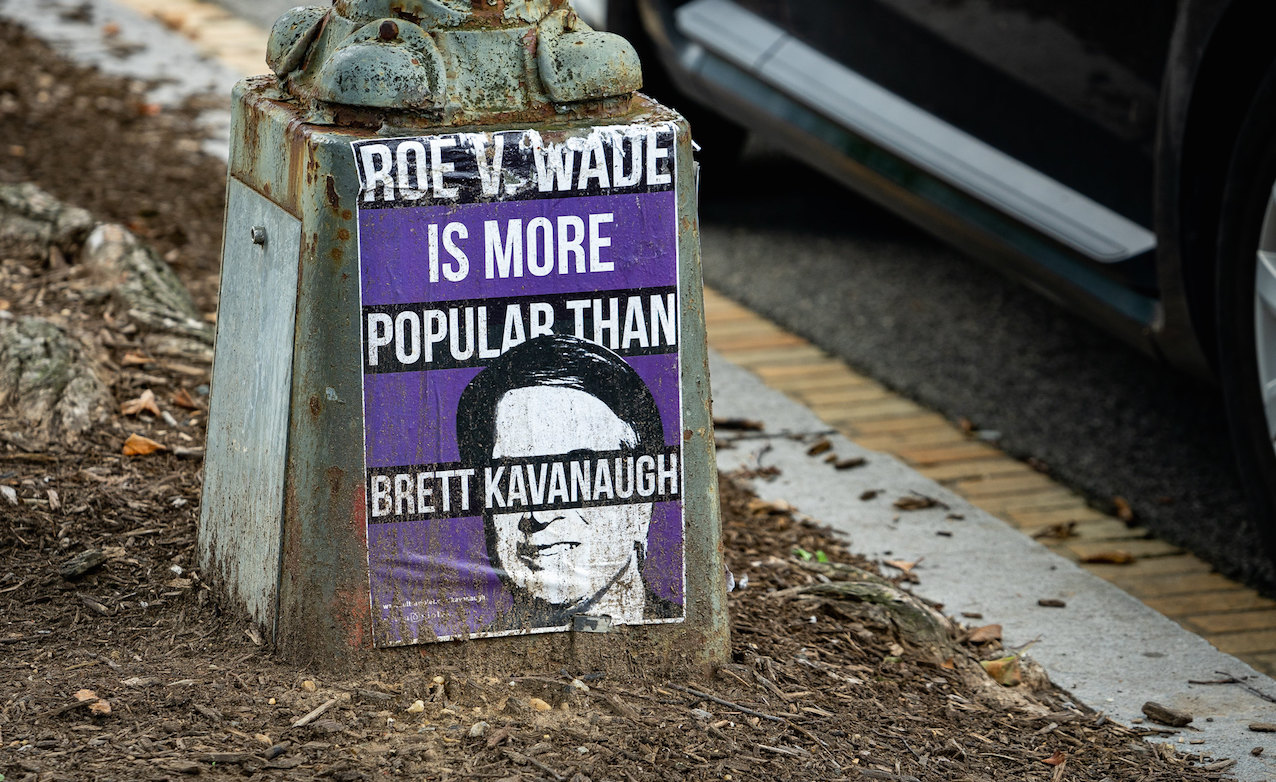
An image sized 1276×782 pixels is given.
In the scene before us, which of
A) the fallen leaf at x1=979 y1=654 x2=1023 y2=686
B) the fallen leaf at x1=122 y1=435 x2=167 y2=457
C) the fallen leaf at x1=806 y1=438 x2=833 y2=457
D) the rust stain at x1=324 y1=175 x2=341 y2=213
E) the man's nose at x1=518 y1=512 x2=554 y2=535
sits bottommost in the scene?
the fallen leaf at x1=979 y1=654 x2=1023 y2=686

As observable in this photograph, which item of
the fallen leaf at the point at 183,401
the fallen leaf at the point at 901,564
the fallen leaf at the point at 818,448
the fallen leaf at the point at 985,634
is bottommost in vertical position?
the fallen leaf at the point at 985,634

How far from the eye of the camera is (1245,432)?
325 centimetres

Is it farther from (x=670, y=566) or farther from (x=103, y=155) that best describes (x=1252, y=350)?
(x=103, y=155)

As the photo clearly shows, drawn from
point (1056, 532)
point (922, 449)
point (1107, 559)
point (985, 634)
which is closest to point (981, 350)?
point (922, 449)

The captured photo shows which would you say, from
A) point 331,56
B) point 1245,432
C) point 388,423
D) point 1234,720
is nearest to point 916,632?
point 1234,720

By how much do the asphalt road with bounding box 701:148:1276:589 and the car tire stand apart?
0.54m

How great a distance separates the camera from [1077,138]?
3729mm

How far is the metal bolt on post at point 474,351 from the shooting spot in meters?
2.37

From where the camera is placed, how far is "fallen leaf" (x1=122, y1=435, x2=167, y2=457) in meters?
3.38

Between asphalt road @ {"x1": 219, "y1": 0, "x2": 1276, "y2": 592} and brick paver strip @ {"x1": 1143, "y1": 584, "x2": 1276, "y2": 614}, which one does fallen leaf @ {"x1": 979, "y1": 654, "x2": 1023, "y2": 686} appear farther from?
asphalt road @ {"x1": 219, "y1": 0, "x2": 1276, "y2": 592}

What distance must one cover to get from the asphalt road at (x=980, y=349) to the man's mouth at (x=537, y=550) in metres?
1.93

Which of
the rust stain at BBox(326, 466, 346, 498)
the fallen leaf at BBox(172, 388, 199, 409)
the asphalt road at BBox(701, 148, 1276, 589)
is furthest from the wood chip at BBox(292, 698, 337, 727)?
the asphalt road at BBox(701, 148, 1276, 589)

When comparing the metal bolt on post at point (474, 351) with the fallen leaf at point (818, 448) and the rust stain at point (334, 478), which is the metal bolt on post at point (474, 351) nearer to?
the rust stain at point (334, 478)

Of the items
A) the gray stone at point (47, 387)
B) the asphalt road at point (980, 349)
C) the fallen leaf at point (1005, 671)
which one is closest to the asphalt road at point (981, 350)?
the asphalt road at point (980, 349)
